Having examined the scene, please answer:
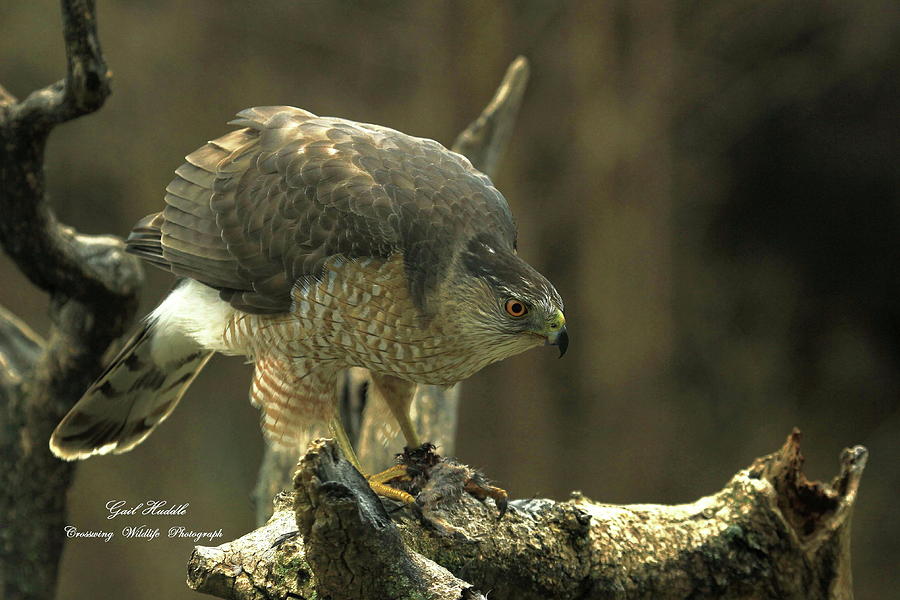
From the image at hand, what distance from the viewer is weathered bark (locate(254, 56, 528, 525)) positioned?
4.10m

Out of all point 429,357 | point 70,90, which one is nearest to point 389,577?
point 429,357

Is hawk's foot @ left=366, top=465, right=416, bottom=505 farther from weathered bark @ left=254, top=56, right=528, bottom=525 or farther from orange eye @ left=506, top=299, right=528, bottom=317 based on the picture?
weathered bark @ left=254, top=56, right=528, bottom=525

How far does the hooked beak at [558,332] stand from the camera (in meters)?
2.77

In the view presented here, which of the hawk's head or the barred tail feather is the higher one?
the hawk's head

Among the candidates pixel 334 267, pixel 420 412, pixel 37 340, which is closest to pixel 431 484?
pixel 334 267

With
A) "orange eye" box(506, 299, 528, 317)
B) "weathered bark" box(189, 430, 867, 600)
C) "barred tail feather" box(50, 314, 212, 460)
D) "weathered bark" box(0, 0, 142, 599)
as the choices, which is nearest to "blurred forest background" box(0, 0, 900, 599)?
"weathered bark" box(0, 0, 142, 599)

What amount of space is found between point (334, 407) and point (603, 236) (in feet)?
12.3

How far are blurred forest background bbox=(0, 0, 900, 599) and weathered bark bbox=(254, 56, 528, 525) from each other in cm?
200

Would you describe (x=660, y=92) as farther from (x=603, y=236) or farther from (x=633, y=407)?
(x=633, y=407)

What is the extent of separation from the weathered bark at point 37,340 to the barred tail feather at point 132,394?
20cm

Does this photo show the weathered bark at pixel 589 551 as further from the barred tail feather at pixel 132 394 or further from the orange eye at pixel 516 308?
the barred tail feather at pixel 132 394

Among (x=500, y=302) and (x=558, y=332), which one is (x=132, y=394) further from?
(x=558, y=332)
